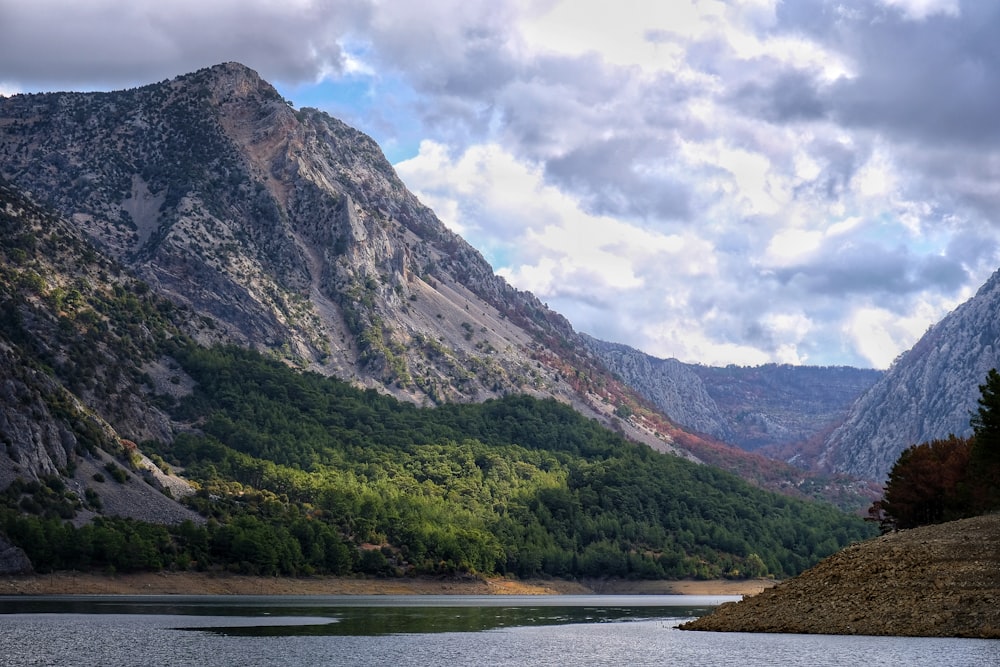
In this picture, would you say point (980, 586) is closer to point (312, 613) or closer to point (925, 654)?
point (925, 654)

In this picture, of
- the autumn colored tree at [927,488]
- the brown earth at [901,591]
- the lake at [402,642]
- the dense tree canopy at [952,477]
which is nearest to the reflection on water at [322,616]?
the lake at [402,642]

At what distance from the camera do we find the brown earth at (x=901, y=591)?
9204cm

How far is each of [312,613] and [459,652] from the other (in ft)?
240

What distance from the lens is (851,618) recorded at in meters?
100

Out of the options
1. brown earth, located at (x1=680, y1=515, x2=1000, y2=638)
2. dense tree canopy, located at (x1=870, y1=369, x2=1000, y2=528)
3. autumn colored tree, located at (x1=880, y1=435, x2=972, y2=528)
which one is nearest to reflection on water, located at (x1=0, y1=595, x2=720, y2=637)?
autumn colored tree, located at (x1=880, y1=435, x2=972, y2=528)

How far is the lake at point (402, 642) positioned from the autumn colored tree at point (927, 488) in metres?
33.1

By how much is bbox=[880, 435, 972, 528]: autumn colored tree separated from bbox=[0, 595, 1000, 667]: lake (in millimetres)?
33083

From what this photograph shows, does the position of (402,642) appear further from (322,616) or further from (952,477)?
(952,477)

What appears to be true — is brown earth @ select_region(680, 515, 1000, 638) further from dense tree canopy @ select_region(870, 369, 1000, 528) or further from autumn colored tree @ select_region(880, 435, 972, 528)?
autumn colored tree @ select_region(880, 435, 972, 528)

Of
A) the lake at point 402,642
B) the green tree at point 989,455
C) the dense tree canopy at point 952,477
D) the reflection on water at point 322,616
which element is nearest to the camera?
the lake at point 402,642

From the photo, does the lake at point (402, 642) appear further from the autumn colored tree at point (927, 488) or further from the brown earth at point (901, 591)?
the autumn colored tree at point (927, 488)

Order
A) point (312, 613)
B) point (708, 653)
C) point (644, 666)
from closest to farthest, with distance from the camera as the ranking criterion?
point (644, 666) < point (708, 653) < point (312, 613)

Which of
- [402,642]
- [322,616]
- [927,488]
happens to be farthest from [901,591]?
[322,616]

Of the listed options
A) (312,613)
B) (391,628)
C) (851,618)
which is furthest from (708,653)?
(312,613)
